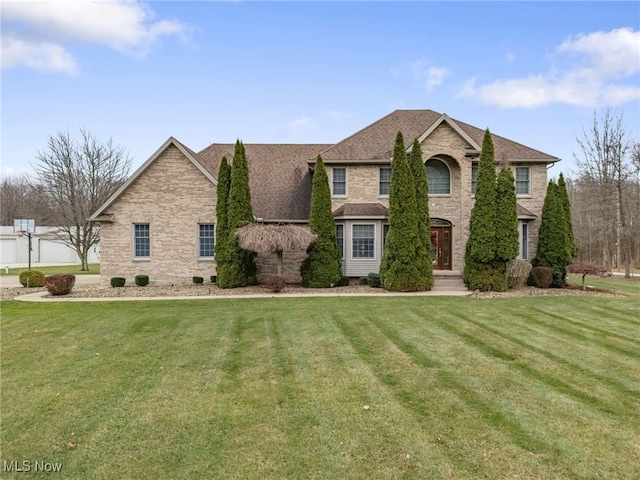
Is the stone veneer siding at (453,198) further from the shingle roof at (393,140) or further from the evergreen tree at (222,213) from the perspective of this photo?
the evergreen tree at (222,213)

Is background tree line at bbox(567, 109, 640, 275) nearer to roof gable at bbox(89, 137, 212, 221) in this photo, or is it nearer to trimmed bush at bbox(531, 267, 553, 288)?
trimmed bush at bbox(531, 267, 553, 288)

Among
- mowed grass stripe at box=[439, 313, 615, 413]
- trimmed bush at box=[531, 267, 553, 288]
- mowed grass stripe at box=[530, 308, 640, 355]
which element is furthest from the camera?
trimmed bush at box=[531, 267, 553, 288]

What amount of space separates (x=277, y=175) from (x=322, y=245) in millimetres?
6769

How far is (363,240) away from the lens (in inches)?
719

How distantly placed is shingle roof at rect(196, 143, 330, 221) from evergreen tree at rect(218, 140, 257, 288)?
2427 millimetres

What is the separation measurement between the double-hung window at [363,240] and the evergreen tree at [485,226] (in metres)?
4.72

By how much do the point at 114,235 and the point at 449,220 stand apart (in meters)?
16.4

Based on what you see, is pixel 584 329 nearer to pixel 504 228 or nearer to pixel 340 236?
pixel 504 228

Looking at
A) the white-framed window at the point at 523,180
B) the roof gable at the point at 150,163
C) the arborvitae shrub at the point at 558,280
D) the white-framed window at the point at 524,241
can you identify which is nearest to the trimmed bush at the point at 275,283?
the roof gable at the point at 150,163

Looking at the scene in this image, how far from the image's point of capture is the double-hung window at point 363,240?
59.8 feet

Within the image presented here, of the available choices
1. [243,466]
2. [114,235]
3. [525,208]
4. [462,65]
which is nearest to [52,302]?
[114,235]

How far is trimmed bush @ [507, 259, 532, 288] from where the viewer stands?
15.7 metres

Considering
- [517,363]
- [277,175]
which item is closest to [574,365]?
[517,363]

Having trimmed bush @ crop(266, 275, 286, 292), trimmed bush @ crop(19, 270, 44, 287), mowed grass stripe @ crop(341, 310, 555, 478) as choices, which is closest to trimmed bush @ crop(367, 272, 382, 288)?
trimmed bush @ crop(266, 275, 286, 292)
